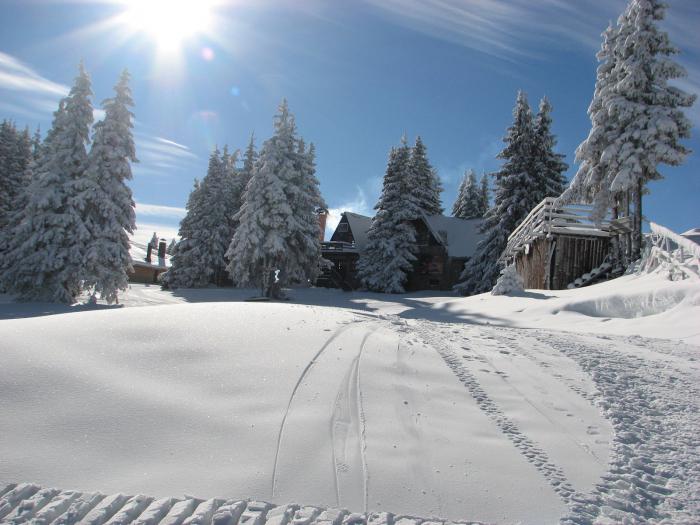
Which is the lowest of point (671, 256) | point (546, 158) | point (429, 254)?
point (671, 256)

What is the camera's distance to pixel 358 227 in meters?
40.0

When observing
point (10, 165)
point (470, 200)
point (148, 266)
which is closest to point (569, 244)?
point (470, 200)

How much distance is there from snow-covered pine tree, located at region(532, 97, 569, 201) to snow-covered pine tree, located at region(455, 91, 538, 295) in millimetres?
445

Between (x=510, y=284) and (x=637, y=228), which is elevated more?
(x=637, y=228)

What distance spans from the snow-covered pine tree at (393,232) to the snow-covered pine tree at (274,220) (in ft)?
20.9

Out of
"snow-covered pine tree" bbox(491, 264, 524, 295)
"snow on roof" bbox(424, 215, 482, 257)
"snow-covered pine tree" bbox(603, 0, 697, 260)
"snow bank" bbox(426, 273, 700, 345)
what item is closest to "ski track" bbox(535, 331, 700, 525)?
"snow bank" bbox(426, 273, 700, 345)

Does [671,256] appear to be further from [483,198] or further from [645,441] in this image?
[483,198]

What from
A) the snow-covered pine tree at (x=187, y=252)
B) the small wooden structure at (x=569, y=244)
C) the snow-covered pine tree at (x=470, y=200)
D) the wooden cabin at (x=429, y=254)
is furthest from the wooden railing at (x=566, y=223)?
the snow-covered pine tree at (x=470, y=200)

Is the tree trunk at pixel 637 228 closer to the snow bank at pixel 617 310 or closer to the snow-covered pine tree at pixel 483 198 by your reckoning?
the snow bank at pixel 617 310

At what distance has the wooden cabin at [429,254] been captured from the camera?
113ft

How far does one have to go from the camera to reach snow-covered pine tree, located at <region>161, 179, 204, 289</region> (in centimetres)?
3294

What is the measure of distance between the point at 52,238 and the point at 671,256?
2321 cm

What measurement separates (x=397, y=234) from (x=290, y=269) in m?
9.31

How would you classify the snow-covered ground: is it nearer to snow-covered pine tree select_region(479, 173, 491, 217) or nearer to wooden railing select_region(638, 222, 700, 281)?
wooden railing select_region(638, 222, 700, 281)
